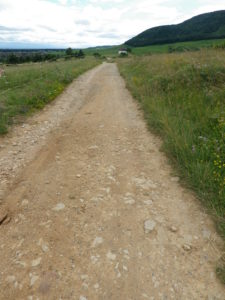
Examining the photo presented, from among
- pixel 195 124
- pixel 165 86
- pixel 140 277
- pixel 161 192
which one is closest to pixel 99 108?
pixel 165 86

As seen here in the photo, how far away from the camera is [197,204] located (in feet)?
8.96

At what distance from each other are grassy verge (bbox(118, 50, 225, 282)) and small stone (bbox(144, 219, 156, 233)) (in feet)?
2.48

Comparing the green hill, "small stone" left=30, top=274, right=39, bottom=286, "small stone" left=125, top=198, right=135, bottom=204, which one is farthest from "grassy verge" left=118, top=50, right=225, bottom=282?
the green hill

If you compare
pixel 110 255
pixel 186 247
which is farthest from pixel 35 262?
pixel 186 247

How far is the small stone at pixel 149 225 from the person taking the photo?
2.39 meters

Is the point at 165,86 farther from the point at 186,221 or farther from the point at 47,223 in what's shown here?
the point at 47,223

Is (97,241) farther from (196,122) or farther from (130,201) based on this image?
(196,122)

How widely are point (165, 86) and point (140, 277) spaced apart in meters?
7.13

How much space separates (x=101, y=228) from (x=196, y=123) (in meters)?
3.35

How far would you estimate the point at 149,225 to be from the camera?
245 cm

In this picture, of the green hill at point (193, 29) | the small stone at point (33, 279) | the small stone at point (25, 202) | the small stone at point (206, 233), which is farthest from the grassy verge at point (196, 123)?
the green hill at point (193, 29)

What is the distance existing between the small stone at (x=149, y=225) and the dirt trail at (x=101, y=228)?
12 millimetres

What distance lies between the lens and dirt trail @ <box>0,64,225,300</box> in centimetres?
180

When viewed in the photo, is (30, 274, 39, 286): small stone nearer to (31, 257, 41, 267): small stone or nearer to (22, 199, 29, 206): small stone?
(31, 257, 41, 267): small stone
